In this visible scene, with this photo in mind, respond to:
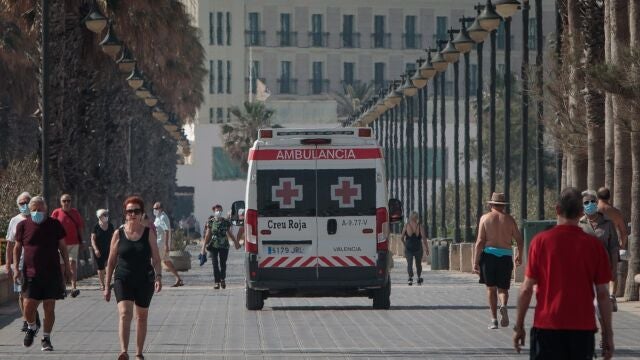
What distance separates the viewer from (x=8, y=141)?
206 ft

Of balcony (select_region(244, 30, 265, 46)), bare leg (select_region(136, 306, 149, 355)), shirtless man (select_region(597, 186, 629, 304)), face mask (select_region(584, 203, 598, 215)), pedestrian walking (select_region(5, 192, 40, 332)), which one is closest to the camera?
bare leg (select_region(136, 306, 149, 355))

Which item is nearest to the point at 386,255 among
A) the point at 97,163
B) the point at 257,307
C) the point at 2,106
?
the point at 257,307

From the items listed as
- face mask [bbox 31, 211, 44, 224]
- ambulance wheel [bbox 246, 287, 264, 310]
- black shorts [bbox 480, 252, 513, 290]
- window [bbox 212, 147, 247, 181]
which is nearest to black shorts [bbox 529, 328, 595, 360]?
face mask [bbox 31, 211, 44, 224]

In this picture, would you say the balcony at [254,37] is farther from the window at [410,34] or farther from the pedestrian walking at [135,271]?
the pedestrian walking at [135,271]

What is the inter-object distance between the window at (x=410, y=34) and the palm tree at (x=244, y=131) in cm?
2452

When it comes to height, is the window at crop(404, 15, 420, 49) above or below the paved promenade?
above

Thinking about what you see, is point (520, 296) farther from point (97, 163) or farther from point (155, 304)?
point (97, 163)

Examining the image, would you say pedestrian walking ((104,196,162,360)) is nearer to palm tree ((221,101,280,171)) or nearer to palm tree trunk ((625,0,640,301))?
palm tree trunk ((625,0,640,301))

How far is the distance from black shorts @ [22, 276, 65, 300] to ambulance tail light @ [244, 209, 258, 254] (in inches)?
268

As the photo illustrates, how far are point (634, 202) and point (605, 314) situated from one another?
55.6ft

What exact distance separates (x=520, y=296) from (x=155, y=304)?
18557 millimetres

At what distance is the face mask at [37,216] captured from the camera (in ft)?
65.2

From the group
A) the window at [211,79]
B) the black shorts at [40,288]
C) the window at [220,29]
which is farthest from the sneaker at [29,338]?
the window at [211,79]

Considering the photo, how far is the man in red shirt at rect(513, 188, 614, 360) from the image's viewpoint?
1118cm
